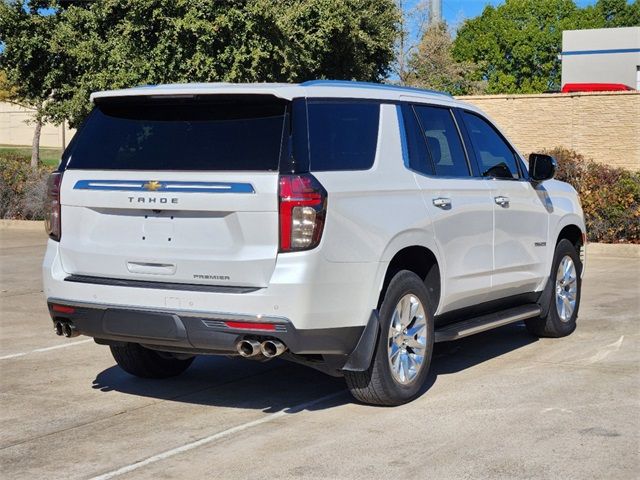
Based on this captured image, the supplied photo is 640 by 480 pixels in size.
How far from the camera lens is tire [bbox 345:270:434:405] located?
6.52 metres

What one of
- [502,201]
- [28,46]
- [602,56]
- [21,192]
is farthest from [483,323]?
[602,56]

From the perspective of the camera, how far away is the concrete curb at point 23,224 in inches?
820

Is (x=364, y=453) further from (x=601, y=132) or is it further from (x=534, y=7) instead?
(x=534, y=7)

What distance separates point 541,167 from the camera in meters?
8.54

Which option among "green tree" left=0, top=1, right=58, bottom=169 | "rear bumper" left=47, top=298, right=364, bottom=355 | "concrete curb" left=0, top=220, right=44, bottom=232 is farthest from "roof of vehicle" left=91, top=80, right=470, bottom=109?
"green tree" left=0, top=1, right=58, bottom=169

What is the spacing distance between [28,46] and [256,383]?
21601 millimetres

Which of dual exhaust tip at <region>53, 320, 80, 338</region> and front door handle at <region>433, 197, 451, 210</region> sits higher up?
front door handle at <region>433, 197, 451, 210</region>

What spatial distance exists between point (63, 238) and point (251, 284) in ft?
4.69

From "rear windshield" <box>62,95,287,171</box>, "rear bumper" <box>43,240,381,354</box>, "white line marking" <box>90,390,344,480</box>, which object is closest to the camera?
"white line marking" <box>90,390,344,480</box>

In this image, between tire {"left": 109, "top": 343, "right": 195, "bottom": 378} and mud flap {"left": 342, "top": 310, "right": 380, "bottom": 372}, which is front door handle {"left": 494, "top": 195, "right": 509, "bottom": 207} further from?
tire {"left": 109, "top": 343, "right": 195, "bottom": 378}

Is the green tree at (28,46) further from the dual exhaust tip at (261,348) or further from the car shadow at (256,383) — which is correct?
the dual exhaust tip at (261,348)

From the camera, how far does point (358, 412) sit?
6.70 metres

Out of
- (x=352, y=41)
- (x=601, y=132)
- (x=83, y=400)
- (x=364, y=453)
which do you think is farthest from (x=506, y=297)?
(x=352, y=41)

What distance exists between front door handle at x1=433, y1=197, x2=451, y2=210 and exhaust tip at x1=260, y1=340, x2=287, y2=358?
173 centimetres
